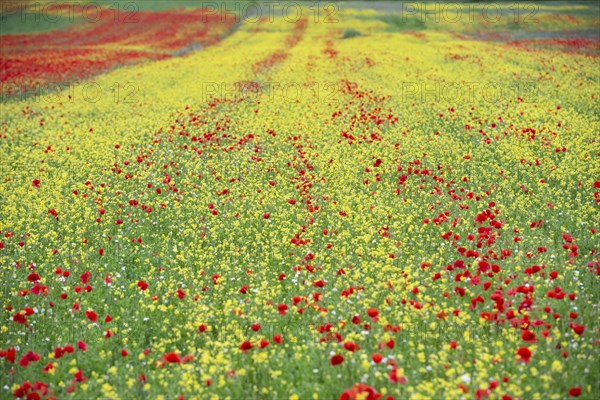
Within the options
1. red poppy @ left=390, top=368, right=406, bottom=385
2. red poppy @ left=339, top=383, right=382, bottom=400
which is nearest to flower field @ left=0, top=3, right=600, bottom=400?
red poppy @ left=339, top=383, right=382, bottom=400

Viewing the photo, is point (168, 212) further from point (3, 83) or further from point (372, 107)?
point (3, 83)

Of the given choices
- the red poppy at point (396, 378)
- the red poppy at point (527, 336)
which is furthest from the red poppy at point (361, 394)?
the red poppy at point (527, 336)

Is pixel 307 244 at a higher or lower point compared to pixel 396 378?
higher

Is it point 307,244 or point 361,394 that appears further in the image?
point 307,244

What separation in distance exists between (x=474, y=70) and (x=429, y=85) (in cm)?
454

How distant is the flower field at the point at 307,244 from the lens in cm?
561

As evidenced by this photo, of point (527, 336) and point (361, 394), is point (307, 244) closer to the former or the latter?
point (361, 394)

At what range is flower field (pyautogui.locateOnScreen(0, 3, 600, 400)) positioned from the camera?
561 cm

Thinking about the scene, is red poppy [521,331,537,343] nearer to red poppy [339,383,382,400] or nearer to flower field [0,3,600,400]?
flower field [0,3,600,400]

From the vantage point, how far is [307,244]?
26.9 feet

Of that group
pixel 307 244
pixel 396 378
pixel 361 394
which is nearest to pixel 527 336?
pixel 396 378

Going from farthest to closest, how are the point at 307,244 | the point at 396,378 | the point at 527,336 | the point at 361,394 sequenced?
the point at 307,244 → the point at 527,336 → the point at 396,378 → the point at 361,394

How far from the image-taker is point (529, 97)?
1792 cm

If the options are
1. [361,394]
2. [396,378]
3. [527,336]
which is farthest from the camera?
[527,336]
